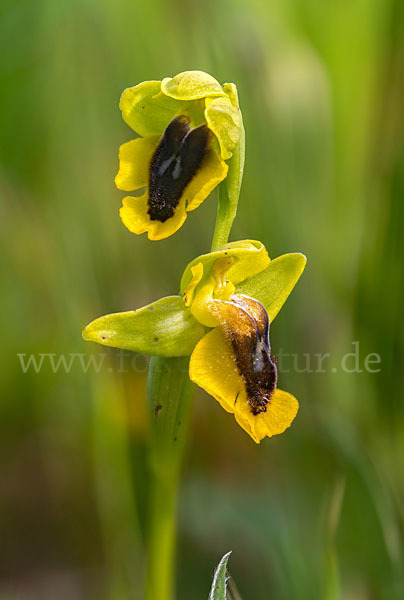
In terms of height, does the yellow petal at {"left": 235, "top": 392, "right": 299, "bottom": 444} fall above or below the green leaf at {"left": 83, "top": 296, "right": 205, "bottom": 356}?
below

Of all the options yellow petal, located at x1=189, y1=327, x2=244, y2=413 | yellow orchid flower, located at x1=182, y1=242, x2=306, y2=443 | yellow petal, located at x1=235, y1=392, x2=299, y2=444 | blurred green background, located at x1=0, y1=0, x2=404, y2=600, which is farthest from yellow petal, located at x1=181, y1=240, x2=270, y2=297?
blurred green background, located at x1=0, y1=0, x2=404, y2=600

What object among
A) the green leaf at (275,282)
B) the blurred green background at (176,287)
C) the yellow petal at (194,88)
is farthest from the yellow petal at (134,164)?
the blurred green background at (176,287)

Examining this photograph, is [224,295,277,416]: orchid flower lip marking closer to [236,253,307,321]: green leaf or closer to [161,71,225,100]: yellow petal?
[236,253,307,321]: green leaf

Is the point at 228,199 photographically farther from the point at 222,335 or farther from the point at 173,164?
the point at 222,335

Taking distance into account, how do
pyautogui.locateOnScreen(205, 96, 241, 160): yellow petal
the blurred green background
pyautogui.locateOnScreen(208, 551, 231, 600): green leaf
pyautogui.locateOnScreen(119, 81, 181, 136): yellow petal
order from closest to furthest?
pyautogui.locateOnScreen(208, 551, 231, 600): green leaf → pyautogui.locateOnScreen(205, 96, 241, 160): yellow petal → pyautogui.locateOnScreen(119, 81, 181, 136): yellow petal → the blurred green background

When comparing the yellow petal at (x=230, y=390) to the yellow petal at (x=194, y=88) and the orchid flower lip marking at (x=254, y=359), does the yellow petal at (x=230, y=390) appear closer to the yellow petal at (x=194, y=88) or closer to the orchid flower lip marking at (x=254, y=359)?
the orchid flower lip marking at (x=254, y=359)

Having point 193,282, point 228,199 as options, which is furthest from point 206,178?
point 193,282
